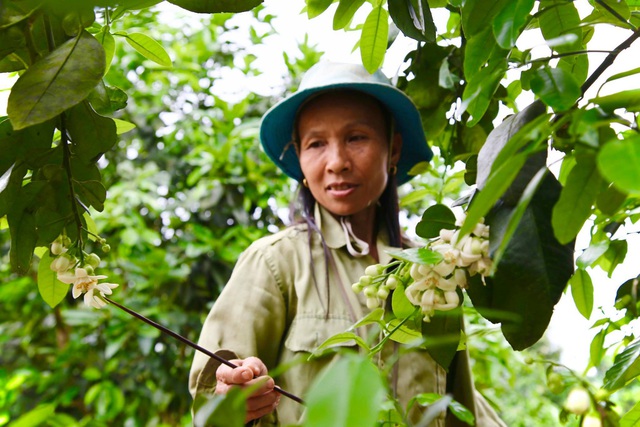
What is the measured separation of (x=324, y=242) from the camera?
1.35 m

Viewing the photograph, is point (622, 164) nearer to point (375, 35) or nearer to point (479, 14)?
point (479, 14)

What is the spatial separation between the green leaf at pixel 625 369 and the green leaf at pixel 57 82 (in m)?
→ 0.49

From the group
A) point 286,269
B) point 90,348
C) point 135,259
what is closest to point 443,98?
point 286,269

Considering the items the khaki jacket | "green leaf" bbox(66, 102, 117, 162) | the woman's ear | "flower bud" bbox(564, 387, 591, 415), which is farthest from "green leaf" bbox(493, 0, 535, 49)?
the woman's ear

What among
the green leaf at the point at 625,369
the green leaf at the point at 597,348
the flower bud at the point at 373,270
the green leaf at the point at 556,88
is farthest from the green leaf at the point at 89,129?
the green leaf at the point at 597,348

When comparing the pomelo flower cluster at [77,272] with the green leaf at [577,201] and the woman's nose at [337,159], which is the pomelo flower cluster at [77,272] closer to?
the green leaf at [577,201]

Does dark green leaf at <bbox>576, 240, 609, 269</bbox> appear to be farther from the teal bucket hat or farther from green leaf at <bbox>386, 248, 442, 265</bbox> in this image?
the teal bucket hat

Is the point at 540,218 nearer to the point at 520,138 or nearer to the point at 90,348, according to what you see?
the point at 520,138

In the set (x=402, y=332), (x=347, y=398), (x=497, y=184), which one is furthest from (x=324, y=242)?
(x=347, y=398)

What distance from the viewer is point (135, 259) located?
224 centimetres

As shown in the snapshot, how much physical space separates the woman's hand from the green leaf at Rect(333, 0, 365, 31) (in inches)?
15.8

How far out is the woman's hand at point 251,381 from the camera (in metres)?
0.84

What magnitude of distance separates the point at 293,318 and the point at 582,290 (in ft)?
1.97

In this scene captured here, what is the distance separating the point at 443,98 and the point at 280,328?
0.45 meters
